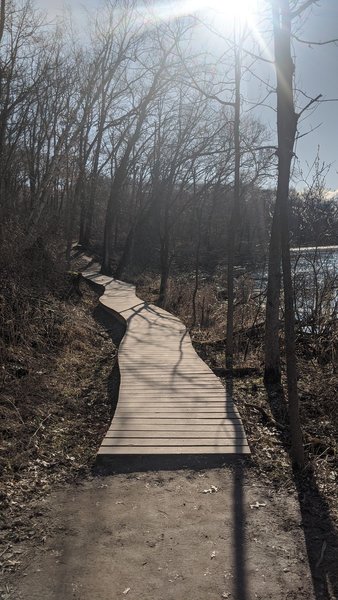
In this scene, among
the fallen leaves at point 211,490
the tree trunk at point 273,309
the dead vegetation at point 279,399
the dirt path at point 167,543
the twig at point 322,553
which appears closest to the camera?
the dirt path at point 167,543

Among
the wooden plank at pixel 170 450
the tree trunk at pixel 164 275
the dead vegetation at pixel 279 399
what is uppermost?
the tree trunk at pixel 164 275

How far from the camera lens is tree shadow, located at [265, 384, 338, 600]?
273 cm

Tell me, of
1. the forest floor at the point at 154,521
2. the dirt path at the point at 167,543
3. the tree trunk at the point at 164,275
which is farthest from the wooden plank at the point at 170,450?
the tree trunk at the point at 164,275

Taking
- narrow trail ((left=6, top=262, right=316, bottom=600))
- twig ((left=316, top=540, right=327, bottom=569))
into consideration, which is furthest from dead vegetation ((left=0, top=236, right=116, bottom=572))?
twig ((left=316, top=540, right=327, bottom=569))

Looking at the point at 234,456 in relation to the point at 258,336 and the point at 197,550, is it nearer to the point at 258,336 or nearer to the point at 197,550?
the point at 197,550

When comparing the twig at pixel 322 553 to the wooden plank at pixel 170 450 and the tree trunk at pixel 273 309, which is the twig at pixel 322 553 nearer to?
the wooden plank at pixel 170 450

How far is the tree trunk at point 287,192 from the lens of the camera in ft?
13.4

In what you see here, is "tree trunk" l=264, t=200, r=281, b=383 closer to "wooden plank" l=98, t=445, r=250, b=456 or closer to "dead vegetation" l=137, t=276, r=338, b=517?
"dead vegetation" l=137, t=276, r=338, b=517

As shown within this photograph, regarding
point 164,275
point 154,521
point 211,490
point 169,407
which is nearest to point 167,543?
point 154,521

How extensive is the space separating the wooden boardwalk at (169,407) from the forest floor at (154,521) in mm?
241

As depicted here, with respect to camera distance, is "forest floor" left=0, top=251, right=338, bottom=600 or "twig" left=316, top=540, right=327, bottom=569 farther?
"twig" left=316, top=540, right=327, bottom=569

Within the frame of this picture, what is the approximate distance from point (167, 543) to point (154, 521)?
28 cm

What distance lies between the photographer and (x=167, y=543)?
3.06 meters

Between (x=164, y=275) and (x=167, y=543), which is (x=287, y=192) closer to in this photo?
(x=167, y=543)
